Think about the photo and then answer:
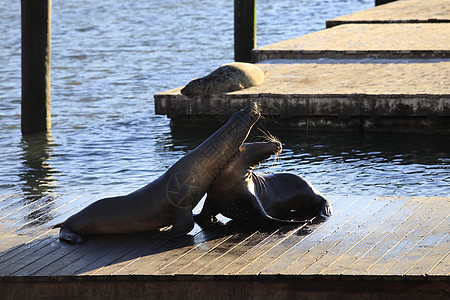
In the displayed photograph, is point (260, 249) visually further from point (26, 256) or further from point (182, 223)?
point (26, 256)

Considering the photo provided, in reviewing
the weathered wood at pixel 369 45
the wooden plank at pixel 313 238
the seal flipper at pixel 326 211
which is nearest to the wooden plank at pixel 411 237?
the wooden plank at pixel 313 238

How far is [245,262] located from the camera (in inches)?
183

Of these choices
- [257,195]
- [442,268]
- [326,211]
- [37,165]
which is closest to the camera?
[442,268]

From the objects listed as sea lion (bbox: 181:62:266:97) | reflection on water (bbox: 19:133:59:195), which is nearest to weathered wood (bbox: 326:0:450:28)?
sea lion (bbox: 181:62:266:97)

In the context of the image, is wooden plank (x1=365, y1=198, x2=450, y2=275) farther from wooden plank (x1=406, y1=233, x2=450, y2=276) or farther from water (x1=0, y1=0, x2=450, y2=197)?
water (x1=0, y1=0, x2=450, y2=197)

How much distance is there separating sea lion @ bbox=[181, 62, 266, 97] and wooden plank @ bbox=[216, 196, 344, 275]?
16.5 feet

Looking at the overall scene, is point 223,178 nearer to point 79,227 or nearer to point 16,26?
point 79,227

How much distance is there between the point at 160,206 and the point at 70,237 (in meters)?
0.55

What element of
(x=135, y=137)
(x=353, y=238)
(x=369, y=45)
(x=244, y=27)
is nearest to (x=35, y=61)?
(x=135, y=137)

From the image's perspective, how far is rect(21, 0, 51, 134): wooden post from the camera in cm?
1013

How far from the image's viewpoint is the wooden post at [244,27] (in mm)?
14688

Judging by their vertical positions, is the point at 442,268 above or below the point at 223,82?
below

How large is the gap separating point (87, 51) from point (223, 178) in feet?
48.0

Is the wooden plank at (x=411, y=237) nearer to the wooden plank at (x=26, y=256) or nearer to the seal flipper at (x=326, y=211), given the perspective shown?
the seal flipper at (x=326, y=211)
